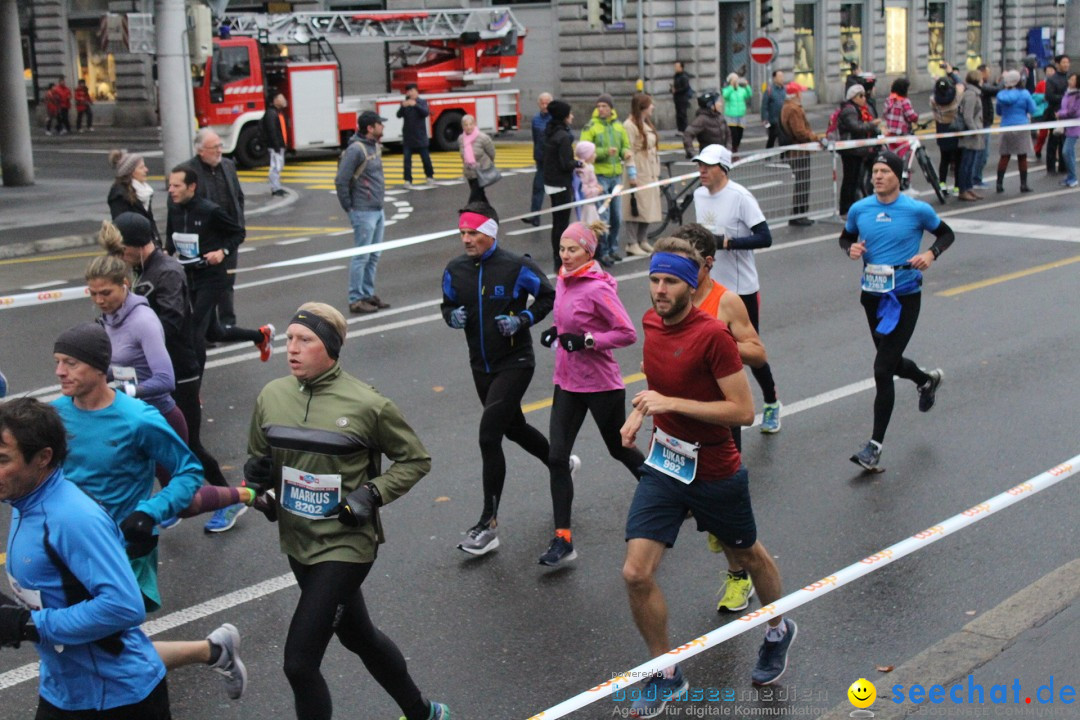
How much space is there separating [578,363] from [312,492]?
7.98 ft

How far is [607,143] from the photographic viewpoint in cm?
1587

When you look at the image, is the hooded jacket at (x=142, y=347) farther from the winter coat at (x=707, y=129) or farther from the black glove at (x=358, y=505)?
the winter coat at (x=707, y=129)

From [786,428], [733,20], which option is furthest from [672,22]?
[786,428]

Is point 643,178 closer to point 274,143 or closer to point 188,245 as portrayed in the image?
point 188,245

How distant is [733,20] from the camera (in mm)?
40031

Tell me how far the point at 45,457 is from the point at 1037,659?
152 inches

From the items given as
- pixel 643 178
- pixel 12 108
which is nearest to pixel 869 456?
pixel 643 178

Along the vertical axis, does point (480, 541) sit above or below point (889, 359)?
below

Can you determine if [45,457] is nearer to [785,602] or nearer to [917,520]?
[785,602]

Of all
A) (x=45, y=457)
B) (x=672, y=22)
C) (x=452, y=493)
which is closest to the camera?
(x=45, y=457)

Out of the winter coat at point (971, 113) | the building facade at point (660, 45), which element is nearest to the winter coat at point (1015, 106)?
the winter coat at point (971, 113)

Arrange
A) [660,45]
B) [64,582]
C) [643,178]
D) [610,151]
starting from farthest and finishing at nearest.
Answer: [660,45]
[643,178]
[610,151]
[64,582]

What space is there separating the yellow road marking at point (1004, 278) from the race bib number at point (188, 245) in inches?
293

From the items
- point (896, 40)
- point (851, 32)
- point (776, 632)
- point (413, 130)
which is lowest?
point (776, 632)
